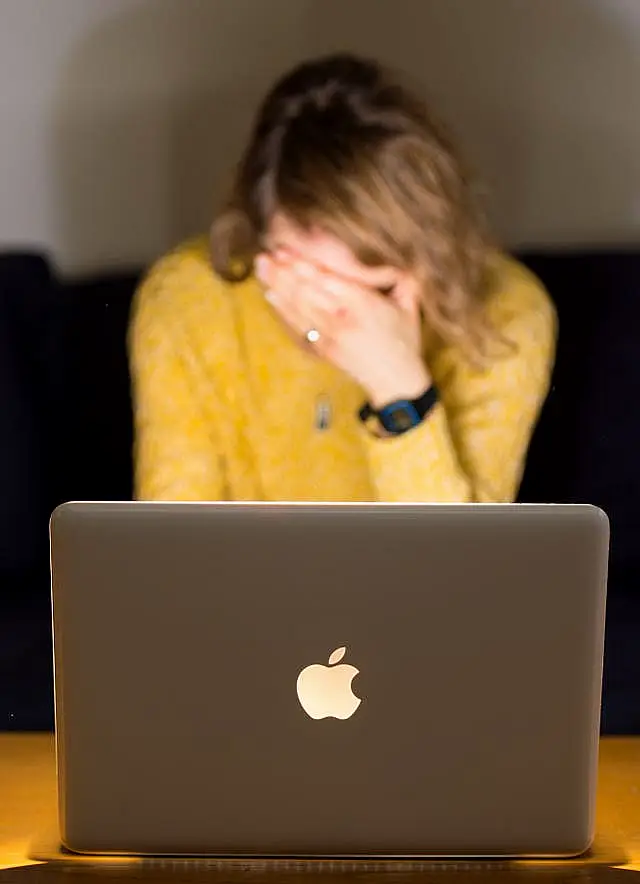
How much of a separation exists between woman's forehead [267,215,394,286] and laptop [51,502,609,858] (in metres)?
0.69

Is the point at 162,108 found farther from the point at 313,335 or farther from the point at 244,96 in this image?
the point at 313,335

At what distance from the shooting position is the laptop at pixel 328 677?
73 centimetres

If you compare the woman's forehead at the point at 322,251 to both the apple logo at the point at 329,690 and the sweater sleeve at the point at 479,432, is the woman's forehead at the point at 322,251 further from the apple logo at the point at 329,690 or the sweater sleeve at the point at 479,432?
the apple logo at the point at 329,690

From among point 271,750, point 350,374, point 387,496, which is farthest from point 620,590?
point 271,750

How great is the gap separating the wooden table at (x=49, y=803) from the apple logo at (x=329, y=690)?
0.46ft

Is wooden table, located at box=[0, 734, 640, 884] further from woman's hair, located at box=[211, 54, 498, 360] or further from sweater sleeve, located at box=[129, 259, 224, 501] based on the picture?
woman's hair, located at box=[211, 54, 498, 360]

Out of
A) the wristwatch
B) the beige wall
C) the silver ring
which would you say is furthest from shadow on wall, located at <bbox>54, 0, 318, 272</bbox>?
the wristwatch

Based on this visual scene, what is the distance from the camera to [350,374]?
1384mm

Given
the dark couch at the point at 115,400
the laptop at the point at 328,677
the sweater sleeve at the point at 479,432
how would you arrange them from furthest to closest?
the dark couch at the point at 115,400 → the sweater sleeve at the point at 479,432 → the laptop at the point at 328,677

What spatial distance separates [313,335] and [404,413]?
0.57 ft

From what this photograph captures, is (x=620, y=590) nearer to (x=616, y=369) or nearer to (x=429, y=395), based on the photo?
(x=616, y=369)

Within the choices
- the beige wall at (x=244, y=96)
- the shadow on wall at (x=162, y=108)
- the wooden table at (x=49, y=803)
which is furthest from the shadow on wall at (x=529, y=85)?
the wooden table at (x=49, y=803)

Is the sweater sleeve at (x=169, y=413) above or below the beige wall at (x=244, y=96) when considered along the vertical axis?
below

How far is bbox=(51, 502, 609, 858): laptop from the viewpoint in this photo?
73 centimetres
